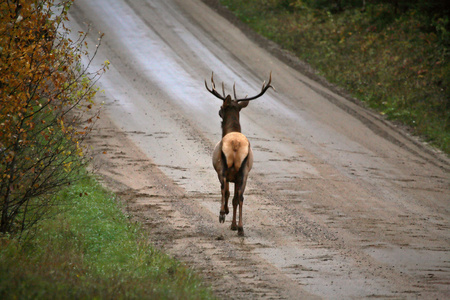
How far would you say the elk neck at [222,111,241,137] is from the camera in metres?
12.4

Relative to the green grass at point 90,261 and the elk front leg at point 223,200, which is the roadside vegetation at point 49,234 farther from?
the elk front leg at point 223,200

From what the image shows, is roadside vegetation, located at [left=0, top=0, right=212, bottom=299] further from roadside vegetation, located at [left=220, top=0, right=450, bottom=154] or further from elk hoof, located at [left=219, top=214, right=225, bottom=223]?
roadside vegetation, located at [left=220, top=0, right=450, bottom=154]

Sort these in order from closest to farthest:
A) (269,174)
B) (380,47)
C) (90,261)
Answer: (90,261) < (269,174) < (380,47)

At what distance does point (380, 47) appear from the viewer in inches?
976

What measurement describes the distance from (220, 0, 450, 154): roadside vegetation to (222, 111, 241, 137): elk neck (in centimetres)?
846

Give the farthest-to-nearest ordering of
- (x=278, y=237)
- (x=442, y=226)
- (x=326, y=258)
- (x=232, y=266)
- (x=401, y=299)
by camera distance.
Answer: (x=442, y=226)
(x=278, y=237)
(x=326, y=258)
(x=232, y=266)
(x=401, y=299)

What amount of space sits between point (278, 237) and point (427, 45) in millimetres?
15427

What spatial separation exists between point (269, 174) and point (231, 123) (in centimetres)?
320

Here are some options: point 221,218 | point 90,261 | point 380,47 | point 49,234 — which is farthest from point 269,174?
point 380,47

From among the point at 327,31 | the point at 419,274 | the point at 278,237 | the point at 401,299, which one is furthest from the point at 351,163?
the point at 327,31

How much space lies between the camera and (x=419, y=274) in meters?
9.58

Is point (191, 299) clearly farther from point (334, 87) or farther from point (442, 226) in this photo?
point (334, 87)

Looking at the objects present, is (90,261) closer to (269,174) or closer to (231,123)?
(231,123)

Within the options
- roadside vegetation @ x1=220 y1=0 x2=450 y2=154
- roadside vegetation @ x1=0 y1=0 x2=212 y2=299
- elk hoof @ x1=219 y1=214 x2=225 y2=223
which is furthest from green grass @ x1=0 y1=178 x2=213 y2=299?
roadside vegetation @ x1=220 y1=0 x2=450 y2=154
